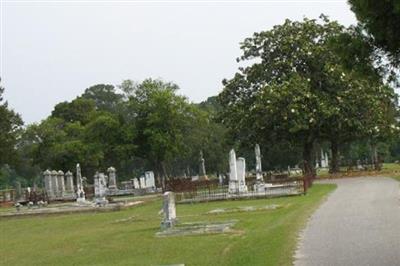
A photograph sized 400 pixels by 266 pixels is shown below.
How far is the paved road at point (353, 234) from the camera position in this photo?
1254 cm

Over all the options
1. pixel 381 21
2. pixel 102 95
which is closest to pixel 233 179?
pixel 381 21

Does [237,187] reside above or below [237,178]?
below

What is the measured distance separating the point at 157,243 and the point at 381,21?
976 centimetres

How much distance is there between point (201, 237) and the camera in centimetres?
1806

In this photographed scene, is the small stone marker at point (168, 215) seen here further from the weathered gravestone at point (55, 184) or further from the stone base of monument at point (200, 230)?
the weathered gravestone at point (55, 184)

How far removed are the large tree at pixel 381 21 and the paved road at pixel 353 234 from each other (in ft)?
12.7

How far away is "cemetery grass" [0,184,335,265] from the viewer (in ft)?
47.6

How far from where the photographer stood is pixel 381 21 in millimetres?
10305

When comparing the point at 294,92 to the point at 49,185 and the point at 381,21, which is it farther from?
the point at 381,21

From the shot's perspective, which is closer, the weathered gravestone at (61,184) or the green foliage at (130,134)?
the weathered gravestone at (61,184)

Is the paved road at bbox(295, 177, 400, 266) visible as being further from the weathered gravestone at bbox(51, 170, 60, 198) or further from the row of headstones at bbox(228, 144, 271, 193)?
the weathered gravestone at bbox(51, 170, 60, 198)

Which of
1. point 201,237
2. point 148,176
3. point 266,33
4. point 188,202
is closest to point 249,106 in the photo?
point 266,33

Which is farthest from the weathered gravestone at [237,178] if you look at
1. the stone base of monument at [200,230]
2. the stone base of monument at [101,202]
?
the stone base of monument at [200,230]

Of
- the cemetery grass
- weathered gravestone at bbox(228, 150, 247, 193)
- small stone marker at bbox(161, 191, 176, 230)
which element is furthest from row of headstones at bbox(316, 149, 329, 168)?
small stone marker at bbox(161, 191, 176, 230)
